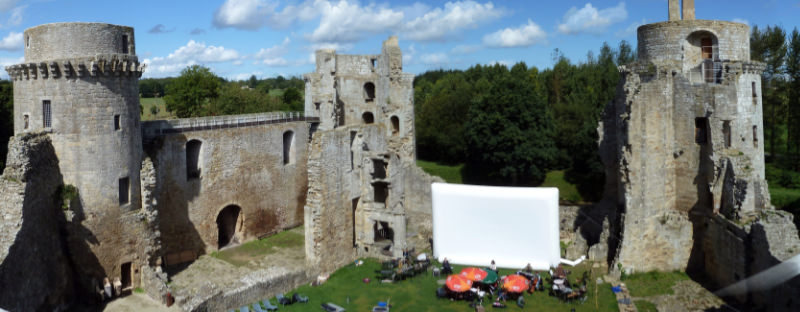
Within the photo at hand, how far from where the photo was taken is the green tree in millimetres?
36719

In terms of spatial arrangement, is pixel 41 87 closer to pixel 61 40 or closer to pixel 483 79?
pixel 61 40

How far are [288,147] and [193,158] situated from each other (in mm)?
5355

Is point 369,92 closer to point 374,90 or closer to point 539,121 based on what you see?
point 374,90

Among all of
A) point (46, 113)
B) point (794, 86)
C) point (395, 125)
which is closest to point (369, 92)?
point (395, 125)

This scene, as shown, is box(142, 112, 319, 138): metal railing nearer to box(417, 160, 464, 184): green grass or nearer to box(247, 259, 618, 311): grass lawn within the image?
box(247, 259, 618, 311): grass lawn

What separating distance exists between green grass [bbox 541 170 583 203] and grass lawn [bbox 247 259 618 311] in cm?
1491

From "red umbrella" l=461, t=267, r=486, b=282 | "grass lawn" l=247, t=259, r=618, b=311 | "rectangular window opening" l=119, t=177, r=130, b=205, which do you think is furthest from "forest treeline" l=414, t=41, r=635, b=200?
"rectangular window opening" l=119, t=177, r=130, b=205

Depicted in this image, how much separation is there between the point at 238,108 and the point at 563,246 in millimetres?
29680

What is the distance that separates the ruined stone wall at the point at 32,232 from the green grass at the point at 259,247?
6.58 metres

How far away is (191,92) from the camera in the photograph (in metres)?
48.0

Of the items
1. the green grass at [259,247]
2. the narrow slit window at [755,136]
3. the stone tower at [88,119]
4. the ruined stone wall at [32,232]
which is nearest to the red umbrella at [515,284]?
the green grass at [259,247]

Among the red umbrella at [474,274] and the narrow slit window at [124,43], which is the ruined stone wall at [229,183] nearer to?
the narrow slit window at [124,43]

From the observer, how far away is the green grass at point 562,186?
1430 inches

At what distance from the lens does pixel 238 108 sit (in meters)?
46.3
